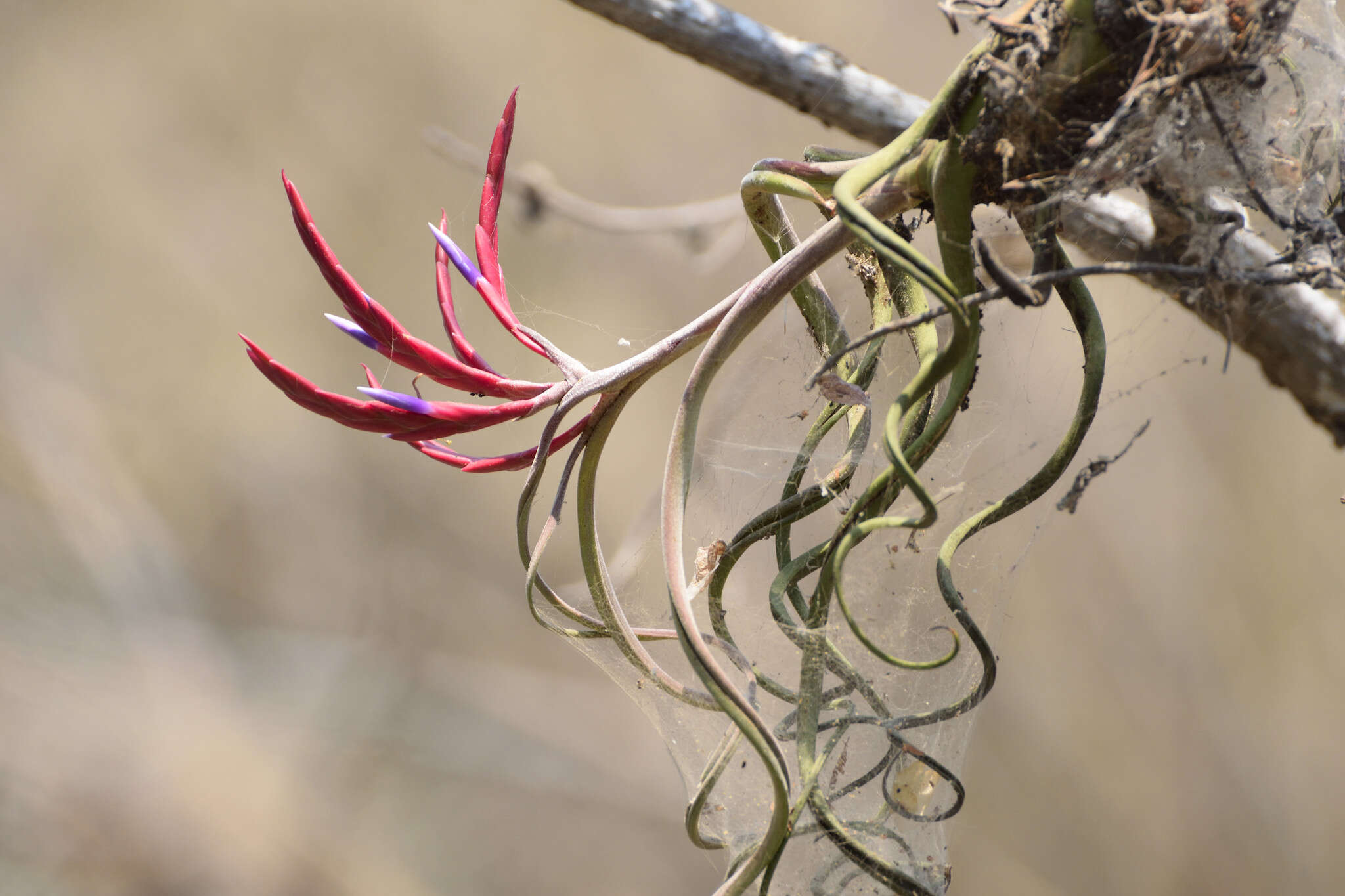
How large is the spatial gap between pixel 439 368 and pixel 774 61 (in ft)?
1.70

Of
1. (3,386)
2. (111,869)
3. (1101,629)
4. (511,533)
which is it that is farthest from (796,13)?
(111,869)

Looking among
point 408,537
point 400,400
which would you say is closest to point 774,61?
point 400,400

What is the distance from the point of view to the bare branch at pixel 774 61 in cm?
68

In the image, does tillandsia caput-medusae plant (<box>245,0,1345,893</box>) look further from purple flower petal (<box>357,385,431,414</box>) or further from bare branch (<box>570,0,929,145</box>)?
bare branch (<box>570,0,929,145</box>)

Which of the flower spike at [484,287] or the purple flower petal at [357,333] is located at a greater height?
the flower spike at [484,287]

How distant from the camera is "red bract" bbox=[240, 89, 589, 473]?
304 mm

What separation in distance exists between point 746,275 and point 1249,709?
1.09 m

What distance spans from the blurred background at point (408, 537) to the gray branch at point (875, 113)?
576 millimetres

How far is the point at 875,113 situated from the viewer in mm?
695

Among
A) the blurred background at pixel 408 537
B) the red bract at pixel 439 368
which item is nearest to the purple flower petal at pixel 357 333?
the red bract at pixel 439 368

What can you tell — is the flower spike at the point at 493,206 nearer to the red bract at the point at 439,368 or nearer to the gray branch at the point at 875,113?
the red bract at the point at 439,368

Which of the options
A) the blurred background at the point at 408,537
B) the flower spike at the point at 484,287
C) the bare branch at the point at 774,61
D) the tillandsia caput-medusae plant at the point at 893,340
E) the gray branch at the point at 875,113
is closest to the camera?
the tillandsia caput-medusae plant at the point at 893,340

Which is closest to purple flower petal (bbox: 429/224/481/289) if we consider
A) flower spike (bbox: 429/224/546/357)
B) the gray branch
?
flower spike (bbox: 429/224/546/357)

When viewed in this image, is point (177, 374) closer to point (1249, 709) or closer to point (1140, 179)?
point (1140, 179)
